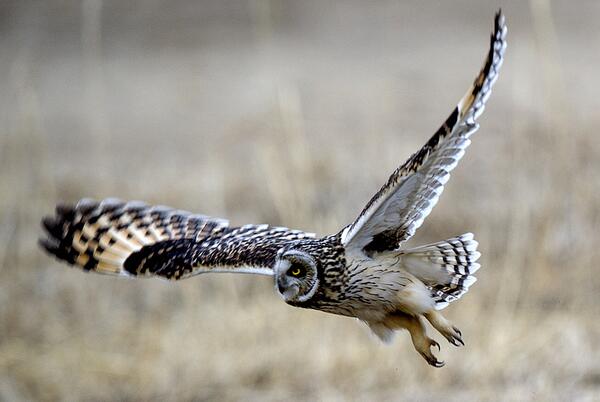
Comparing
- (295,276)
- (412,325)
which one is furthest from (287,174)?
(295,276)

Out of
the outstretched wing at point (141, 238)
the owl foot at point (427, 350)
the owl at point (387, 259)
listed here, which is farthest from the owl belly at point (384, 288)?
the outstretched wing at point (141, 238)

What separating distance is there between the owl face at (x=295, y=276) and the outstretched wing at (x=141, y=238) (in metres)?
0.38

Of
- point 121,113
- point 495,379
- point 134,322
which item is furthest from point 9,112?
point 495,379

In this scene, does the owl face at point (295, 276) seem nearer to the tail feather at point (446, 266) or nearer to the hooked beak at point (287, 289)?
the hooked beak at point (287, 289)

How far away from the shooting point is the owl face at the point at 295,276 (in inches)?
185

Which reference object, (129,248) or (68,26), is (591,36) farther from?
(129,248)

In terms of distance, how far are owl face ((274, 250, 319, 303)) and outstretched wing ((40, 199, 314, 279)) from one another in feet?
1.26

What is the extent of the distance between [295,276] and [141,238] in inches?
51.7

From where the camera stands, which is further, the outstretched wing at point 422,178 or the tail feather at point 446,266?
the tail feather at point 446,266

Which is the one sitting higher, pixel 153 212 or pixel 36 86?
Answer: pixel 153 212

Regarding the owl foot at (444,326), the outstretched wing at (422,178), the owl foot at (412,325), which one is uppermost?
the outstretched wing at (422,178)

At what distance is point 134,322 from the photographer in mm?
9227

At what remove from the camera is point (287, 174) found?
9.23m

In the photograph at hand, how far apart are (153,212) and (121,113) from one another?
289 inches
